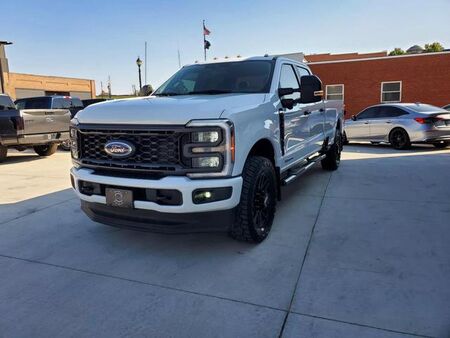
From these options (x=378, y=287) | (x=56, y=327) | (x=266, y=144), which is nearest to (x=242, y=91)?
(x=266, y=144)

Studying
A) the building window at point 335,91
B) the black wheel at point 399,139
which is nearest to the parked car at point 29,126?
the black wheel at point 399,139

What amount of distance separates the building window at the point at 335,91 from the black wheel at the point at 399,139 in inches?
522

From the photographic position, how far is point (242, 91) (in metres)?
4.65

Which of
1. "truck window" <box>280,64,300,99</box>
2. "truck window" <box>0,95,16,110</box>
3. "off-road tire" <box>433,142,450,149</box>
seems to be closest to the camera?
"truck window" <box>280,64,300,99</box>

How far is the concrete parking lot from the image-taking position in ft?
8.92

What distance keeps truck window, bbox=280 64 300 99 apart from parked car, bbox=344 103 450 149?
721cm

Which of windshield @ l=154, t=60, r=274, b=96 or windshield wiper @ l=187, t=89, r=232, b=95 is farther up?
windshield @ l=154, t=60, r=274, b=96

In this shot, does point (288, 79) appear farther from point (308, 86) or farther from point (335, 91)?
point (335, 91)

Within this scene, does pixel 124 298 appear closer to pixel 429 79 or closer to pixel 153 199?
pixel 153 199

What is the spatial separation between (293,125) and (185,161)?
7.20ft

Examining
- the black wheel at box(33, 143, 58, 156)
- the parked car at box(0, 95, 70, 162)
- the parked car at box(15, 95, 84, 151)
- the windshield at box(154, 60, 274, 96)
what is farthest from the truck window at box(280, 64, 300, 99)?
the parked car at box(15, 95, 84, 151)

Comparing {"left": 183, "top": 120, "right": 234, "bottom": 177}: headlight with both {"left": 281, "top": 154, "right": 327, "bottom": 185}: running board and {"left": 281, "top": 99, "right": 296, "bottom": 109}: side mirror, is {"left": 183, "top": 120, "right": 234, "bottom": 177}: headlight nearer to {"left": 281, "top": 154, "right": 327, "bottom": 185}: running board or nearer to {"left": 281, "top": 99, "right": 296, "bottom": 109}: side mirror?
{"left": 281, "top": 99, "right": 296, "bottom": 109}: side mirror

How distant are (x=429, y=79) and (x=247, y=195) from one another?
2294 centimetres

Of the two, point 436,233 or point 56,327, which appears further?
point 436,233
